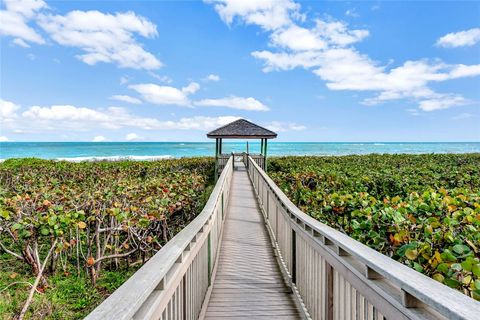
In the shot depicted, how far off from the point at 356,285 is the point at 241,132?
55.2 ft

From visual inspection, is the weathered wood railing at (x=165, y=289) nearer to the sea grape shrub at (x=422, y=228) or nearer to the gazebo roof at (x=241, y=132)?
the sea grape shrub at (x=422, y=228)

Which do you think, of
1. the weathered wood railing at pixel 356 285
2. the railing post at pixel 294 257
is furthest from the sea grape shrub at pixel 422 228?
the railing post at pixel 294 257

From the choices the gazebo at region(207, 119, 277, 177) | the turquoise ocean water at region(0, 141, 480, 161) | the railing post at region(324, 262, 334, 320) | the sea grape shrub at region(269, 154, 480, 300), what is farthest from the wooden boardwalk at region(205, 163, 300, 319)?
the turquoise ocean water at region(0, 141, 480, 161)

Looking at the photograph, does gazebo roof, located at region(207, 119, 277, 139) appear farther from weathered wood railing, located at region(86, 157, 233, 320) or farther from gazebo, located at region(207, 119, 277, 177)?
weathered wood railing, located at region(86, 157, 233, 320)

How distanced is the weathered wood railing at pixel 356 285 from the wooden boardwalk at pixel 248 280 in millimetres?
302

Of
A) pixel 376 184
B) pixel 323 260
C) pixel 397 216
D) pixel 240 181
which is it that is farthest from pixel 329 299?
pixel 240 181

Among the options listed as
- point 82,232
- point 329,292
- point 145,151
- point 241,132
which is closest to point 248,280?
point 329,292

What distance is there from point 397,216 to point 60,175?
13.1 meters

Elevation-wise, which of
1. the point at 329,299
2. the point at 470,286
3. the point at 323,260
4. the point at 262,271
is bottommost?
the point at 262,271

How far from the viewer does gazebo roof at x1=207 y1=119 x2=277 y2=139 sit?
1822cm

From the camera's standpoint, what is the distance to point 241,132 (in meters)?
18.5

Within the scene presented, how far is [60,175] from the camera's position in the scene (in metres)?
12.3

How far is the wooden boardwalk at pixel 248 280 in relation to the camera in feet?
11.2

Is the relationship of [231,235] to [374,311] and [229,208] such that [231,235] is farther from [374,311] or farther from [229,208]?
[374,311]
